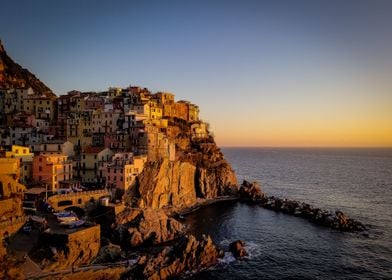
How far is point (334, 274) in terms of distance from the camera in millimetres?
46469

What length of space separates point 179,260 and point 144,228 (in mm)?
11737

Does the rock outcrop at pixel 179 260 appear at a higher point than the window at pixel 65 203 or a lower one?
lower

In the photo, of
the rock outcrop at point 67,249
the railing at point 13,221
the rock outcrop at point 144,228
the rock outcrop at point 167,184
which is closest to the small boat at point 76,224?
the rock outcrop at point 67,249

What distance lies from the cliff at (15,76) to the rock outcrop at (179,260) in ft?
269

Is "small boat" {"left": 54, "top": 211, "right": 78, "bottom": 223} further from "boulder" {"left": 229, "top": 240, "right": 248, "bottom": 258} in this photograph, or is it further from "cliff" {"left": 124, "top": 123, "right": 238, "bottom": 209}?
"boulder" {"left": 229, "top": 240, "right": 248, "bottom": 258}

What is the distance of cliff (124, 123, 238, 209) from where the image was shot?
71938mm

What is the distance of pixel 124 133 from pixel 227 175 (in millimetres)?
35651

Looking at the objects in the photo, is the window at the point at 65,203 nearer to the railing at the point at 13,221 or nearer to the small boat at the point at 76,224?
the railing at the point at 13,221

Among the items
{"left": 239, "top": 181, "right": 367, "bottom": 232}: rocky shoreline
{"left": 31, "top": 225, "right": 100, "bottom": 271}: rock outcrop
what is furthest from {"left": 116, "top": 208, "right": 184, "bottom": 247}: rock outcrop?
{"left": 239, "top": 181, "right": 367, "bottom": 232}: rocky shoreline

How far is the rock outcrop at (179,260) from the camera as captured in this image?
4297 cm

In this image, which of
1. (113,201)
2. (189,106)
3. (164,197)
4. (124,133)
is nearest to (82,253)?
(113,201)

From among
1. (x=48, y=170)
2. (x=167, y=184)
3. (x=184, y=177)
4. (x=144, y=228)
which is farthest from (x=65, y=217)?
(x=184, y=177)

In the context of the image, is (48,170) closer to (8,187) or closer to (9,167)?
(9,167)

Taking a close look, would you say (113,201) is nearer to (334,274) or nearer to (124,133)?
(124,133)
